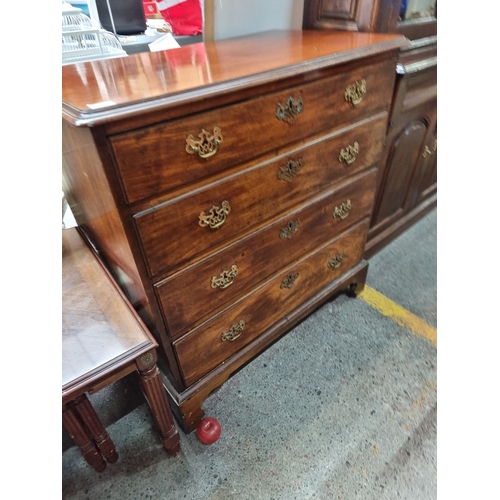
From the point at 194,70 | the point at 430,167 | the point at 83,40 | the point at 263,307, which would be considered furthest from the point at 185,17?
the point at 430,167

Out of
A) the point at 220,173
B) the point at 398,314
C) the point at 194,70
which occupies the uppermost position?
the point at 194,70

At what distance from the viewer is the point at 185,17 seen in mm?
1154

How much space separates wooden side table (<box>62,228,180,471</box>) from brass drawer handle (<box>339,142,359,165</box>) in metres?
0.77

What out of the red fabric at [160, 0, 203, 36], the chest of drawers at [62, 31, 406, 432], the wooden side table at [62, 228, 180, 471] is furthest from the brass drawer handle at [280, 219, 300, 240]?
the red fabric at [160, 0, 203, 36]

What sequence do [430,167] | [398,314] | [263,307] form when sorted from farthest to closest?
[430,167]
[398,314]
[263,307]

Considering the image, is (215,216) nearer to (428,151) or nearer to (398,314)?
(398,314)

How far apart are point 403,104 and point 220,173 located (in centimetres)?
94

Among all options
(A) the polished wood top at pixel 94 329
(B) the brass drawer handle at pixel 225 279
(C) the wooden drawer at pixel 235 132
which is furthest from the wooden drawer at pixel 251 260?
(C) the wooden drawer at pixel 235 132

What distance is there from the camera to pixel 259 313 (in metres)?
1.21

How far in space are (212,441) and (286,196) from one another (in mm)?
834

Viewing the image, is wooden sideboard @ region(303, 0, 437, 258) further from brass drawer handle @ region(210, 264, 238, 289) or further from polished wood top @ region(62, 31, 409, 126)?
brass drawer handle @ region(210, 264, 238, 289)

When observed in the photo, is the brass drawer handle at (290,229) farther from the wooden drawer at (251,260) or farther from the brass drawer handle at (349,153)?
the brass drawer handle at (349,153)

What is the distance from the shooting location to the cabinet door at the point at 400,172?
1.51 metres
